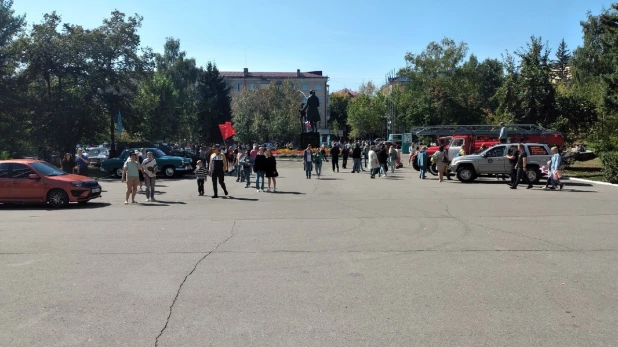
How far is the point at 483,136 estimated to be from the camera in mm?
32875

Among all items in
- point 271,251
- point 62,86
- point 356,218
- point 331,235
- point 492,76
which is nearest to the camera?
point 271,251

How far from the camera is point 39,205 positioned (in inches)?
650

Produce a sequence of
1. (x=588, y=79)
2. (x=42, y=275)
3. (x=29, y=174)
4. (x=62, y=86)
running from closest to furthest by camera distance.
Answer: (x=42, y=275) < (x=29, y=174) < (x=62, y=86) < (x=588, y=79)

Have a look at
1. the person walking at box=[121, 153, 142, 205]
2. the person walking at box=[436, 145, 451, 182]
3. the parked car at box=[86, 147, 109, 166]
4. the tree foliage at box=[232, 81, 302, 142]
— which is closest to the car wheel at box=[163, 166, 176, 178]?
the parked car at box=[86, 147, 109, 166]

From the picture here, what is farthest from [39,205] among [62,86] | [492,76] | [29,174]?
[492,76]

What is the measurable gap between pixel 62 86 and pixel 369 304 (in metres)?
33.9

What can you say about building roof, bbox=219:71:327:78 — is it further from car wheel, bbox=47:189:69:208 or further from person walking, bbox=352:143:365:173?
car wheel, bbox=47:189:69:208

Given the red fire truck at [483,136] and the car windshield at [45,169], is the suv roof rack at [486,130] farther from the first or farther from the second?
the car windshield at [45,169]

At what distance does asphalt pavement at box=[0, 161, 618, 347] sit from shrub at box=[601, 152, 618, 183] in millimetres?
8487

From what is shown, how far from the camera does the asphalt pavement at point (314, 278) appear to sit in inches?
192

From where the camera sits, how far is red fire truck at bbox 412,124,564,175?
1103 inches

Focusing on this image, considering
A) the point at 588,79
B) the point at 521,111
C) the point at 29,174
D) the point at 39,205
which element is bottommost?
the point at 39,205

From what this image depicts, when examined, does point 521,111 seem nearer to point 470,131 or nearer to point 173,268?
point 470,131

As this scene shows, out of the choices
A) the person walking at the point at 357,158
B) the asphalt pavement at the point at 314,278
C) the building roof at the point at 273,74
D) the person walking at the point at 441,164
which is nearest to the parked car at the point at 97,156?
the person walking at the point at 357,158
